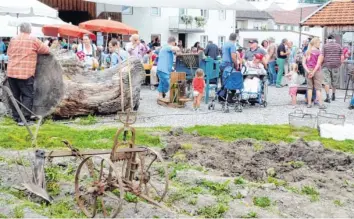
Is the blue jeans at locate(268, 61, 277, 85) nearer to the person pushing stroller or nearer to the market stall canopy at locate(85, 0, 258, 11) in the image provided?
the market stall canopy at locate(85, 0, 258, 11)

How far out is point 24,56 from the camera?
11.9m

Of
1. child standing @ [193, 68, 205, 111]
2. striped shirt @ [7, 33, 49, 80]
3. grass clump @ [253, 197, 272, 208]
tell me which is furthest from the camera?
child standing @ [193, 68, 205, 111]

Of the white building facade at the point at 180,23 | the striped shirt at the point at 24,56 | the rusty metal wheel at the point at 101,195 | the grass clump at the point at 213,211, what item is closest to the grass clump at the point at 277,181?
the grass clump at the point at 213,211

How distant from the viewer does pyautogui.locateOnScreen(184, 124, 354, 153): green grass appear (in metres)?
10.9

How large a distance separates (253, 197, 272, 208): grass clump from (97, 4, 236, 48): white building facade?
129ft

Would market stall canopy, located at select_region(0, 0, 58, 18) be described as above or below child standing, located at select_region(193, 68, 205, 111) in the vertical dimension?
above

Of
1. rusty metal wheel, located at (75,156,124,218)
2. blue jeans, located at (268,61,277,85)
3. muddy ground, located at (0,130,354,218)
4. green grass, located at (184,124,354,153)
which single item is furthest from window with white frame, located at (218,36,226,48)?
rusty metal wheel, located at (75,156,124,218)

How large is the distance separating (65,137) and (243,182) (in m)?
3.92

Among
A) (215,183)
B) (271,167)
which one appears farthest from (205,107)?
(215,183)

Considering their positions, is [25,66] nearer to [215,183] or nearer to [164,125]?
[164,125]

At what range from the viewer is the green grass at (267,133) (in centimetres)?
1092

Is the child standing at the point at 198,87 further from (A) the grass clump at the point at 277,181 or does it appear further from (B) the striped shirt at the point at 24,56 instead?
(A) the grass clump at the point at 277,181

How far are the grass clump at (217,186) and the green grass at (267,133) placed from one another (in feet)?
11.2

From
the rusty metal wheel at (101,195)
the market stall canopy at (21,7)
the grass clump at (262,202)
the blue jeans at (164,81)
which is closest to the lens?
the rusty metal wheel at (101,195)
